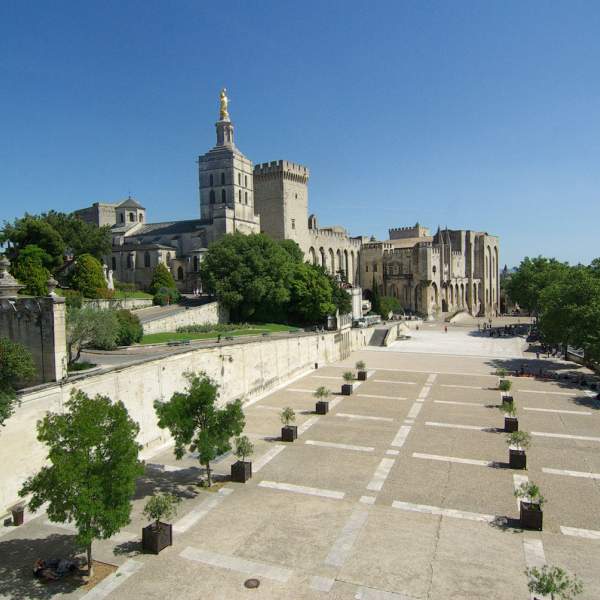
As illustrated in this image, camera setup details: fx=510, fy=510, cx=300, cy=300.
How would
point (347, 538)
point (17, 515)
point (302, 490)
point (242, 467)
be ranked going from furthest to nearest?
point (242, 467) < point (302, 490) < point (17, 515) < point (347, 538)

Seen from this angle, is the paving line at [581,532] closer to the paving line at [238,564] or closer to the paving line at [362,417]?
the paving line at [238,564]

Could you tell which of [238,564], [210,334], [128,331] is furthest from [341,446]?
[210,334]

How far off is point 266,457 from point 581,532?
9.26 m

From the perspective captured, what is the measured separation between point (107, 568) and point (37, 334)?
27.8ft

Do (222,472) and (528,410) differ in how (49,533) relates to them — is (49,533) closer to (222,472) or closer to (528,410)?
(222,472)

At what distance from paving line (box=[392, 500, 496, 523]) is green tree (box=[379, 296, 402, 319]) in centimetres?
4906

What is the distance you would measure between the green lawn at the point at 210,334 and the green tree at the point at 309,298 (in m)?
2.41

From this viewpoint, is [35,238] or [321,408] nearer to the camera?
[321,408]

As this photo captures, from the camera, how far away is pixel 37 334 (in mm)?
16312

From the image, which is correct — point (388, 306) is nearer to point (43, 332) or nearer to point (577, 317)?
point (577, 317)

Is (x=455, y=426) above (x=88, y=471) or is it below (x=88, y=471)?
below

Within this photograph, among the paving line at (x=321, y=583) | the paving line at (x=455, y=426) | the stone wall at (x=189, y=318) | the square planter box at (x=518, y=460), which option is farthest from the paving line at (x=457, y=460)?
the stone wall at (x=189, y=318)

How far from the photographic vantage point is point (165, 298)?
1663 inches

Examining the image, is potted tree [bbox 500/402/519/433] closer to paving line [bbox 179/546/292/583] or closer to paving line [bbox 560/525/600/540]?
paving line [bbox 560/525/600/540]
